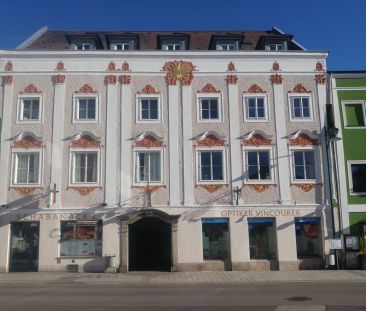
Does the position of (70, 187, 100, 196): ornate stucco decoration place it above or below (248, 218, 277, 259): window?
above

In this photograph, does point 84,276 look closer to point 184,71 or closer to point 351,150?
point 184,71

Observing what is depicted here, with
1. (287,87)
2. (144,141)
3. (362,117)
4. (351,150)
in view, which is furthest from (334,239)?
(144,141)

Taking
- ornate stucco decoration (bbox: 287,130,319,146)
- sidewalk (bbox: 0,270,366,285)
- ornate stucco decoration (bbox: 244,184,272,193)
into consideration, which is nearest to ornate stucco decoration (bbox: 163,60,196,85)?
ornate stucco decoration (bbox: 287,130,319,146)

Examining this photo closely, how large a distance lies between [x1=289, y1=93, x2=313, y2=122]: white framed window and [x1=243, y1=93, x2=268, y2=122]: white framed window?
1.40 m

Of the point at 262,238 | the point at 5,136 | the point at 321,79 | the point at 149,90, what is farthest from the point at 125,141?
the point at 321,79

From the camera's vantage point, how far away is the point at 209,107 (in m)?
25.0

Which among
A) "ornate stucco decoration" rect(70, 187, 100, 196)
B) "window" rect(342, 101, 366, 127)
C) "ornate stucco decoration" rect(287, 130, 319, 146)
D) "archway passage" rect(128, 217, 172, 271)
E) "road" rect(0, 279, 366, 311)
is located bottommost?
"road" rect(0, 279, 366, 311)

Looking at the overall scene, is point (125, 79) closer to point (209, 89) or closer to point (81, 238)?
point (209, 89)

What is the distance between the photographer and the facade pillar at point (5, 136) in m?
23.6

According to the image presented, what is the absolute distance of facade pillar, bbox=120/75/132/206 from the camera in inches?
934

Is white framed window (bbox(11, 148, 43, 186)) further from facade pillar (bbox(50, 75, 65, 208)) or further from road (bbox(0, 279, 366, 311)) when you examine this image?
road (bbox(0, 279, 366, 311))

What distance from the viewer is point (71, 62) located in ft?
82.0

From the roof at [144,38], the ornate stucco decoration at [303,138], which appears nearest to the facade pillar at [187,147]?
the roof at [144,38]

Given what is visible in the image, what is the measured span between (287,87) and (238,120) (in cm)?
331
